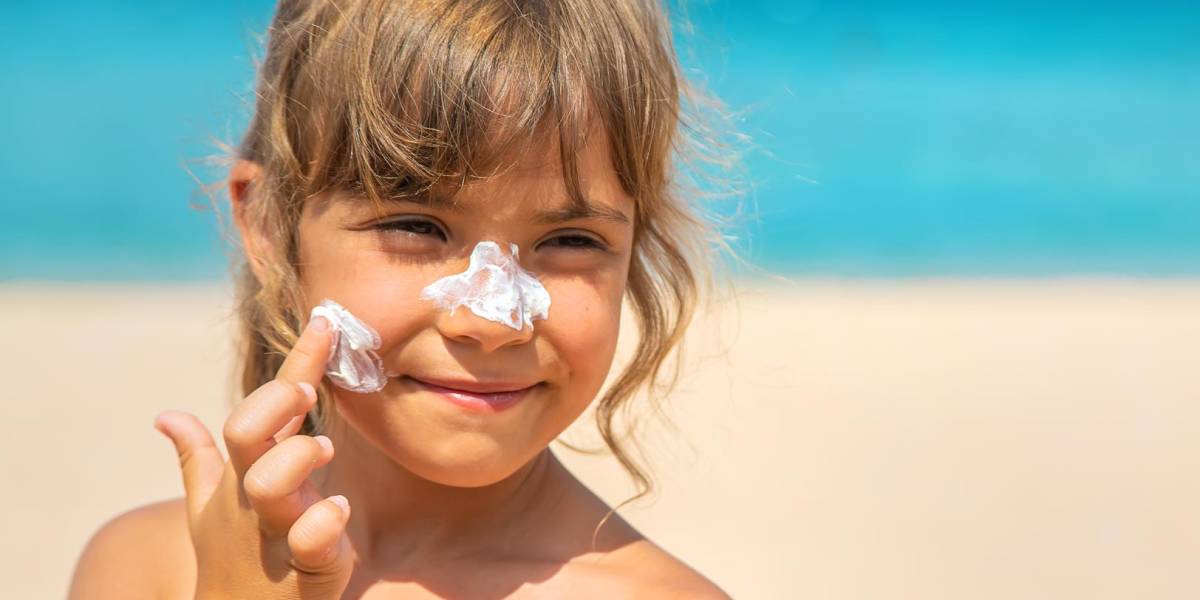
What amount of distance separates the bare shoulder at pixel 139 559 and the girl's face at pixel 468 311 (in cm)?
67

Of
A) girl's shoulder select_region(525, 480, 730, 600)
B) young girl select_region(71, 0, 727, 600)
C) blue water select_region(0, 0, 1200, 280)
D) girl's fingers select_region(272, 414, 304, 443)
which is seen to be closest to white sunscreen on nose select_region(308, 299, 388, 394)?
young girl select_region(71, 0, 727, 600)

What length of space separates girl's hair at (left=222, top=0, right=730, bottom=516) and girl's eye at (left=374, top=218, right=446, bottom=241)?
5 centimetres

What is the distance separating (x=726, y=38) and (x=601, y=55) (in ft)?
37.6

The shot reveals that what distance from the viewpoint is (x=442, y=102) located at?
2059mm

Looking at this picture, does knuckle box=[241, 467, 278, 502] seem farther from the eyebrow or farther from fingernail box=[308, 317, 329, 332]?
the eyebrow

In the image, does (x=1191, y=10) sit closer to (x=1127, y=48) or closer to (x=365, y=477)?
(x=1127, y=48)

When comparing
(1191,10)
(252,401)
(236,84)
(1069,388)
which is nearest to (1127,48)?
(1191,10)

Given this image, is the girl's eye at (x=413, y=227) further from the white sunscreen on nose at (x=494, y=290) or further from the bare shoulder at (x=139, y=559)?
the bare shoulder at (x=139, y=559)

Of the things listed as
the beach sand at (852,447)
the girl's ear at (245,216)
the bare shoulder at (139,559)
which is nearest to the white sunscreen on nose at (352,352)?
the girl's ear at (245,216)

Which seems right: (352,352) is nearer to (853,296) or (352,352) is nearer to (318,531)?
(318,531)

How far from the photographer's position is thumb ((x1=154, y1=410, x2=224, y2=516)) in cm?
218

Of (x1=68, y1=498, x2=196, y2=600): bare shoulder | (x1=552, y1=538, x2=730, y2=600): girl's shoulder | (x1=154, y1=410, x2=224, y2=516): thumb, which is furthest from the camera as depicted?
(x1=68, y1=498, x2=196, y2=600): bare shoulder

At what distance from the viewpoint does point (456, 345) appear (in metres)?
2.12

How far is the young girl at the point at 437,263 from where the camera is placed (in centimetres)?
202
